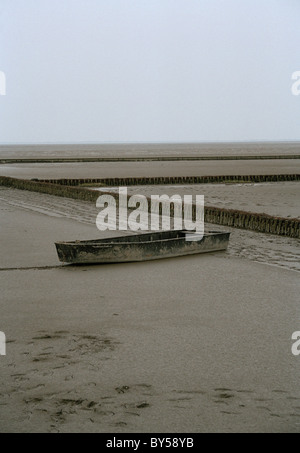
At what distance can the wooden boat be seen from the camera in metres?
10.3

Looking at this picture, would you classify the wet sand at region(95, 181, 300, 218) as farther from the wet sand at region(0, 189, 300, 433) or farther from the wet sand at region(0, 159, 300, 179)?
the wet sand at region(0, 159, 300, 179)

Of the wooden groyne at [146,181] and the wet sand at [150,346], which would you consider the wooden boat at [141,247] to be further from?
the wooden groyne at [146,181]

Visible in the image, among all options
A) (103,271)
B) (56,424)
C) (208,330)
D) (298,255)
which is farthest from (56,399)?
(298,255)

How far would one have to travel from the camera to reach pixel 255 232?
45.9 ft

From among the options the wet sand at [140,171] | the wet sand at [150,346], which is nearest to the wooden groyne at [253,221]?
the wet sand at [150,346]

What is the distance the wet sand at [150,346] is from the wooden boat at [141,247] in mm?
205

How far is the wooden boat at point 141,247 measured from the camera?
33.8ft

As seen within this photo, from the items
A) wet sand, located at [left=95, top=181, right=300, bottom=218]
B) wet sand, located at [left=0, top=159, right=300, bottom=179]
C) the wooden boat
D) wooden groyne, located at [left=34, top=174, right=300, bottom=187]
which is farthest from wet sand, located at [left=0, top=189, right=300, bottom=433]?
wet sand, located at [left=0, top=159, right=300, bottom=179]

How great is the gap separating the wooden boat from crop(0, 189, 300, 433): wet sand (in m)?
0.20

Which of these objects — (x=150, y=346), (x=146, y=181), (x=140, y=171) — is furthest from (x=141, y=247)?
(x=140, y=171)

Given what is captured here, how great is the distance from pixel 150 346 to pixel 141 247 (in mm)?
4428

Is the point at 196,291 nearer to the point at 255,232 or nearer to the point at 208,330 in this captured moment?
the point at 208,330

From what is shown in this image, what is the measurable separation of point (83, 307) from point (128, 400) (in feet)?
9.46

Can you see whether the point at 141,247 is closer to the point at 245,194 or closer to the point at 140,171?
the point at 245,194
